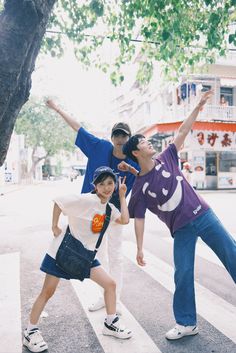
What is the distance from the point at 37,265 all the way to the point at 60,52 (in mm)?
4002

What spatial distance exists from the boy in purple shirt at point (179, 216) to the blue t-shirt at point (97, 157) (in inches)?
14.5

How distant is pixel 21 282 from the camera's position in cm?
474

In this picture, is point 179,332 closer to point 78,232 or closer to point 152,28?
point 78,232

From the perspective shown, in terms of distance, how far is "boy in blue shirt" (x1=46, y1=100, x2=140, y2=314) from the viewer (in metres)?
3.50

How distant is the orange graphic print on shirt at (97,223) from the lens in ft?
9.53

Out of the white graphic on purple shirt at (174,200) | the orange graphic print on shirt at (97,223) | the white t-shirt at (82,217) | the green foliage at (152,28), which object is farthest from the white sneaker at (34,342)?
the green foliage at (152,28)

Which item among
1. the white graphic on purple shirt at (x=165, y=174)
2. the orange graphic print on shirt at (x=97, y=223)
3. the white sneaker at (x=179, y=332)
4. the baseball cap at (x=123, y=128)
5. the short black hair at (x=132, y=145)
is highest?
the baseball cap at (x=123, y=128)

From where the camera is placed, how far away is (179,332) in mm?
3076

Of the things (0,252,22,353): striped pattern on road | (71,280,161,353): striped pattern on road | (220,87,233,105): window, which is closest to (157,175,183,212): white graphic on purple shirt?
(71,280,161,353): striped pattern on road

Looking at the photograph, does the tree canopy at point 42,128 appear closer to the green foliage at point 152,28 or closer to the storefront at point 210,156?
the storefront at point 210,156

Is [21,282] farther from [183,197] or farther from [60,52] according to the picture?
[60,52]

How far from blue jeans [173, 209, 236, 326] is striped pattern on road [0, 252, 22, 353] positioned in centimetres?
147

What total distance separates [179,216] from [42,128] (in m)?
39.6

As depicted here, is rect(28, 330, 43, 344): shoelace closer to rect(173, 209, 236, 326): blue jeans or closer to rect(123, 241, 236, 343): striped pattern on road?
rect(173, 209, 236, 326): blue jeans
